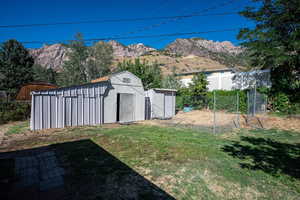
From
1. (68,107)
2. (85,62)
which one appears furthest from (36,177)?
(85,62)

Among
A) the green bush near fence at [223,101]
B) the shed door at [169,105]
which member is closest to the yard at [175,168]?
the shed door at [169,105]

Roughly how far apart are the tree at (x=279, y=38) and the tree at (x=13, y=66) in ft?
105

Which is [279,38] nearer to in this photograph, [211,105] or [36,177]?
[211,105]

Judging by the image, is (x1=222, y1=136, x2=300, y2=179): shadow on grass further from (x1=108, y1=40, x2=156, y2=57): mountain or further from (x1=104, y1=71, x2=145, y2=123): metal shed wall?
(x1=108, y1=40, x2=156, y2=57): mountain

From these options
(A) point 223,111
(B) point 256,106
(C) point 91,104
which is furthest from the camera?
(A) point 223,111

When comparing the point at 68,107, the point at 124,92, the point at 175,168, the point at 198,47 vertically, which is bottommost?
the point at 175,168

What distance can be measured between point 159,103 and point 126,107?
3.21 meters

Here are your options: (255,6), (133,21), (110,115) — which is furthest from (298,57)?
(110,115)

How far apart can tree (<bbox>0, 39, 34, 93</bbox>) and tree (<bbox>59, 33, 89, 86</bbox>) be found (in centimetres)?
783

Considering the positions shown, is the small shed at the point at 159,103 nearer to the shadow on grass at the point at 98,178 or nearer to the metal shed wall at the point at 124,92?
the metal shed wall at the point at 124,92

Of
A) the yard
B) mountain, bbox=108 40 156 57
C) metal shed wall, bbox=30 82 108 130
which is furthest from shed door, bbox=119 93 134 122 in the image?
mountain, bbox=108 40 156 57

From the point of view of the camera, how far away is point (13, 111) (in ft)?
33.1

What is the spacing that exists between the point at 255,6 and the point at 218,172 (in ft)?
49.9

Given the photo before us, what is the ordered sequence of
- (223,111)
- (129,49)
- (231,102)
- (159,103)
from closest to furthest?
(159,103)
(231,102)
(223,111)
(129,49)
